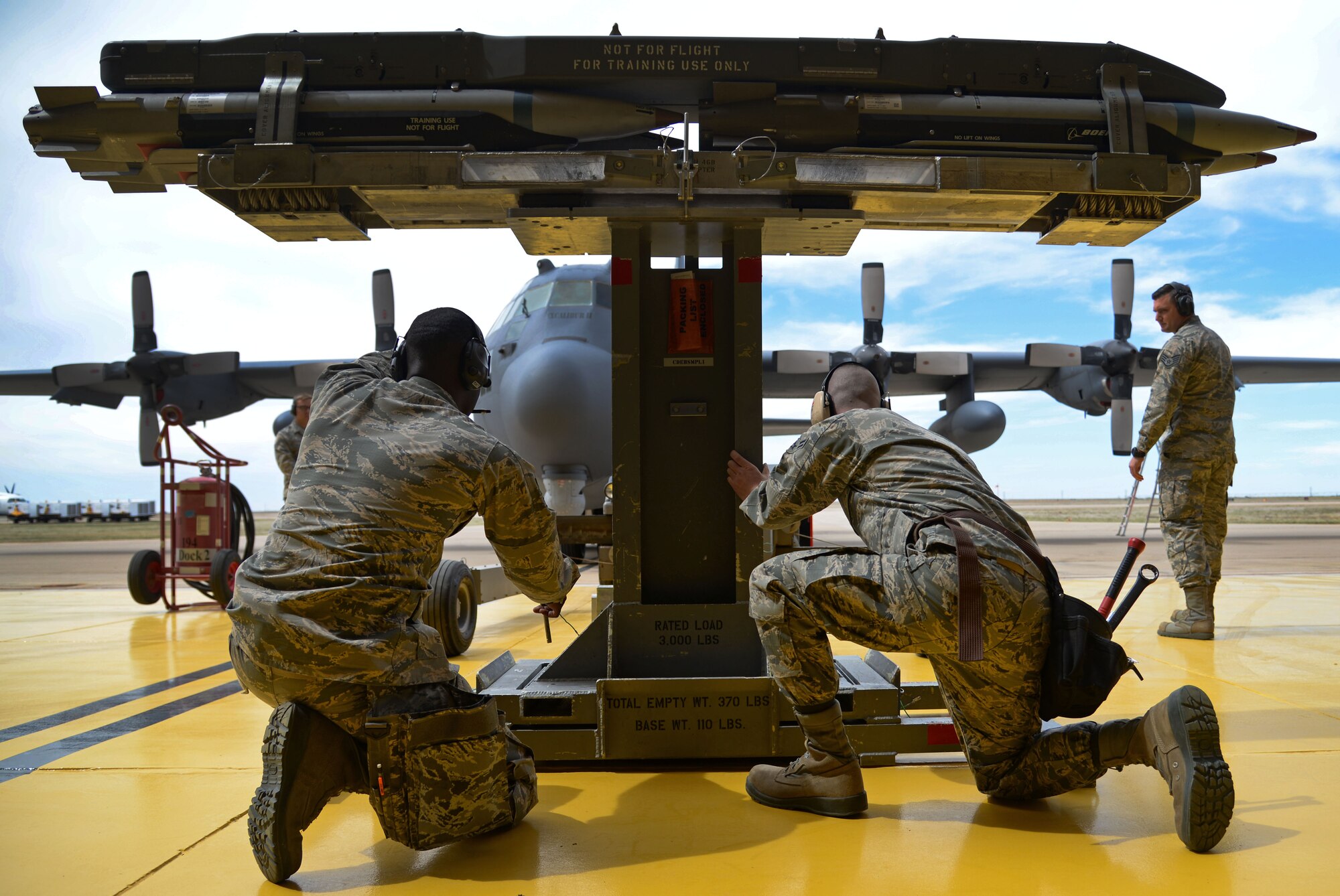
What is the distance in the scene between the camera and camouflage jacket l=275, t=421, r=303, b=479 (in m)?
7.70

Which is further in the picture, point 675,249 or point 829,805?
point 675,249

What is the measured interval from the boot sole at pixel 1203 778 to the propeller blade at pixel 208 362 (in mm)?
15160

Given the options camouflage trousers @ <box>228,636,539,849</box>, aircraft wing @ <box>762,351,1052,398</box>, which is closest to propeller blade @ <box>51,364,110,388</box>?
aircraft wing @ <box>762,351,1052,398</box>

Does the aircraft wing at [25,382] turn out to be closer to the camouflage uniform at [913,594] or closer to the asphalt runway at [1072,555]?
the asphalt runway at [1072,555]

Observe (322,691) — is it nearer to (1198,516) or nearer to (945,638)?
(945,638)

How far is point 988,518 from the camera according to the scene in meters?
2.25

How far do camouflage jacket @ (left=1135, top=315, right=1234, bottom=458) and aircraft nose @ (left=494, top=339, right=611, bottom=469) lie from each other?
13.1 feet

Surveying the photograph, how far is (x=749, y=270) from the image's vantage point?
316cm

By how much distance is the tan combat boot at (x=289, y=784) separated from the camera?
6.31 feet

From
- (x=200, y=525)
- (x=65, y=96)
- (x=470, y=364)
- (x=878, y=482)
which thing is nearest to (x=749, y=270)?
(x=878, y=482)

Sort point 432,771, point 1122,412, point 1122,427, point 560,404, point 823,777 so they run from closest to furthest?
point 432,771 < point 823,777 < point 560,404 < point 1122,427 < point 1122,412

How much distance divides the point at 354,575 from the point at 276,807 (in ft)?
1.72

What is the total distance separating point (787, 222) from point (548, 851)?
2.24 m

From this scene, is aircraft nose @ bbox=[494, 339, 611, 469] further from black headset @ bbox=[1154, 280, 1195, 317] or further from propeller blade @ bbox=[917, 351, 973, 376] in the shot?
propeller blade @ bbox=[917, 351, 973, 376]
